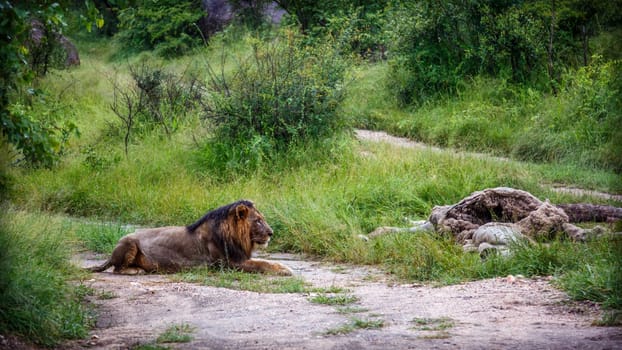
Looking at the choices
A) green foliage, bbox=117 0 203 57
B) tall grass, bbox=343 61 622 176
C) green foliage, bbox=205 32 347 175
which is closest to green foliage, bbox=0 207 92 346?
green foliage, bbox=205 32 347 175

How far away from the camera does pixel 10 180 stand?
44.2 feet

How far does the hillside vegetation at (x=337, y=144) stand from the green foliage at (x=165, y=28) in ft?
13.4

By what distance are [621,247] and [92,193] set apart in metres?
9.50

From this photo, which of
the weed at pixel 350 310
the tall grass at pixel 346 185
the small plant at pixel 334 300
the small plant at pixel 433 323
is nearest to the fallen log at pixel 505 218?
the tall grass at pixel 346 185

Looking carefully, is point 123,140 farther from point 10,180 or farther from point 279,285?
point 279,285

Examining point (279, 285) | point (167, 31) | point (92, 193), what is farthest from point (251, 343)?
point (167, 31)

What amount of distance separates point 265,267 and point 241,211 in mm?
708

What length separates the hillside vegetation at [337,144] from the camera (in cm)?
781

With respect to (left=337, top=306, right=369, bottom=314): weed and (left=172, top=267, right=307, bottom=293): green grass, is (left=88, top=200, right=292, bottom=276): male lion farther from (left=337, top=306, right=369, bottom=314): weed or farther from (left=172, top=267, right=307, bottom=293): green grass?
(left=337, top=306, right=369, bottom=314): weed

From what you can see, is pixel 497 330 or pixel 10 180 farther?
pixel 10 180

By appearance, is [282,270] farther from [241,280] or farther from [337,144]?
[337,144]

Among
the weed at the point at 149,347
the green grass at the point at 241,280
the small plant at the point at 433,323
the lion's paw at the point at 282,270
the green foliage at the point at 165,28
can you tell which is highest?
the green foliage at the point at 165,28

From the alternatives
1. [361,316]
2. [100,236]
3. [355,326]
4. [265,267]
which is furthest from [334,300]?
[100,236]

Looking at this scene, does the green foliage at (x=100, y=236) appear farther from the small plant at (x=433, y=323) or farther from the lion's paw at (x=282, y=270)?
the small plant at (x=433, y=323)
